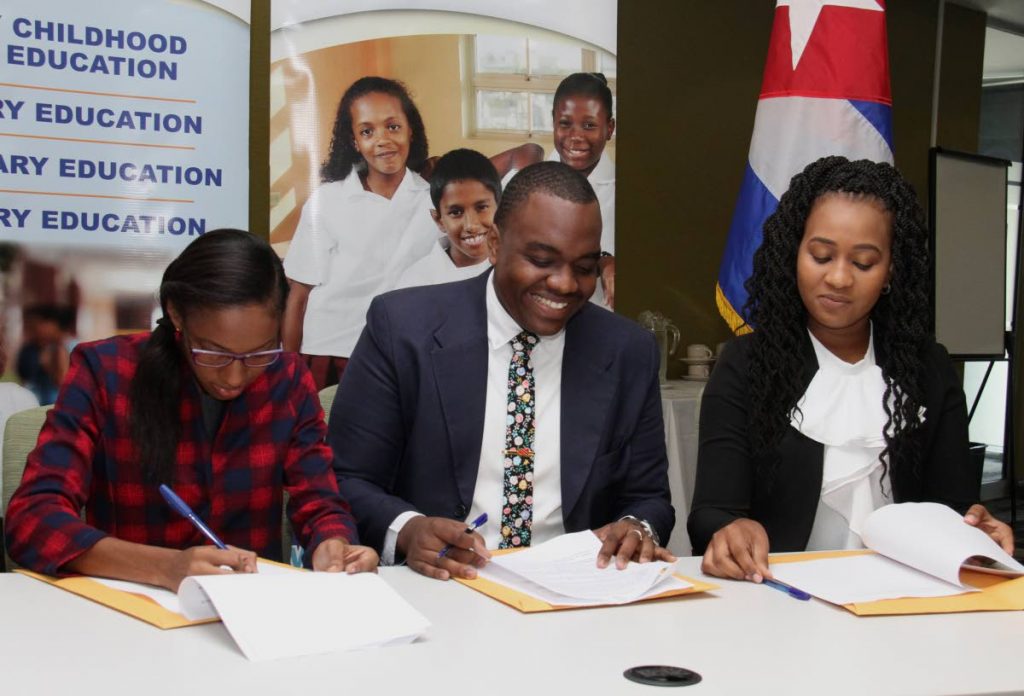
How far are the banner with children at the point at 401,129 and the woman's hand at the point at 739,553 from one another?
2.33 meters

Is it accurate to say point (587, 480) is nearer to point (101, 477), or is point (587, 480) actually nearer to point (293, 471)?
point (293, 471)

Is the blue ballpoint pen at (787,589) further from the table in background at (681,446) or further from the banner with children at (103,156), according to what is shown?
the banner with children at (103,156)

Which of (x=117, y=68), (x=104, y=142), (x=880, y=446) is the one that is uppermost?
(x=117, y=68)

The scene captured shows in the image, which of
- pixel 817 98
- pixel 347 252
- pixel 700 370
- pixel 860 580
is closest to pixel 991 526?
pixel 860 580

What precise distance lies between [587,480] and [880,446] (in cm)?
54

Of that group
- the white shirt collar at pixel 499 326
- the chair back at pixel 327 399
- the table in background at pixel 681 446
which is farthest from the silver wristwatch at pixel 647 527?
the table in background at pixel 681 446

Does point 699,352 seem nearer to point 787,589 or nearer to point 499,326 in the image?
point 499,326

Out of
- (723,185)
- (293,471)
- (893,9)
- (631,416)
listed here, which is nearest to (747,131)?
(723,185)

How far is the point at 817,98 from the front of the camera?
12.5ft

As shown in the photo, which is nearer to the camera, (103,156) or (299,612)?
(299,612)

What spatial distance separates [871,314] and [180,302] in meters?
1.29

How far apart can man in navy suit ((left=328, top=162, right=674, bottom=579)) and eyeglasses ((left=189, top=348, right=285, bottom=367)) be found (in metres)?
0.33

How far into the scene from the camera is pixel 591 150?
166 inches

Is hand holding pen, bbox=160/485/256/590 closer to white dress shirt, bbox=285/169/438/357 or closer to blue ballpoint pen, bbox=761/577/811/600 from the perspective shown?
blue ballpoint pen, bbox=761/577/811/600
